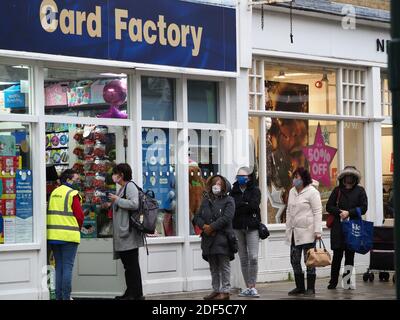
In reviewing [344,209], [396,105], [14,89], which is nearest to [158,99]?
[14,89]

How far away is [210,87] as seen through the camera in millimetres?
17797

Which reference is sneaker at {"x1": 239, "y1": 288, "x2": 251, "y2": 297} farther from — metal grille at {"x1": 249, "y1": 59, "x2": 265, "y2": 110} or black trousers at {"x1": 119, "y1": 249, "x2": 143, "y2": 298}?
metal grille at {"x1": 249, "y1": 59, "x2": 265, "y2": 110}

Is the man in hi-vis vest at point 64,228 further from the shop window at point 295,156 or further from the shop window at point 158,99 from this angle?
the shop window at point 295,156

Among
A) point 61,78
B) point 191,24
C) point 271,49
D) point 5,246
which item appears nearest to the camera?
point 5,246

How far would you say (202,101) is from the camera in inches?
694

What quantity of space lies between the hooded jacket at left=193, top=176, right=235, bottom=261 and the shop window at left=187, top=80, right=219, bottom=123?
91.5 inches

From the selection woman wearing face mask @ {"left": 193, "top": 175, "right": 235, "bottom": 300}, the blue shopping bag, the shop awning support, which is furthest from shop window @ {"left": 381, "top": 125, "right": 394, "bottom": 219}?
the shop awning support

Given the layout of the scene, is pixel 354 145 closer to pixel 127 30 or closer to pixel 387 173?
pixel 387 173

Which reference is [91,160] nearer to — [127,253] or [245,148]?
[127,253]

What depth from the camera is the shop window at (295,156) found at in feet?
62.1

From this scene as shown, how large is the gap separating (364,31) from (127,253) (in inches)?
307

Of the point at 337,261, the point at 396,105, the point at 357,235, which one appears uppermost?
the point at 396,105

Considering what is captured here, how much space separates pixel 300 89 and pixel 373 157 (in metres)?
2.45

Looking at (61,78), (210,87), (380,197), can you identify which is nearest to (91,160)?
(61,78)
